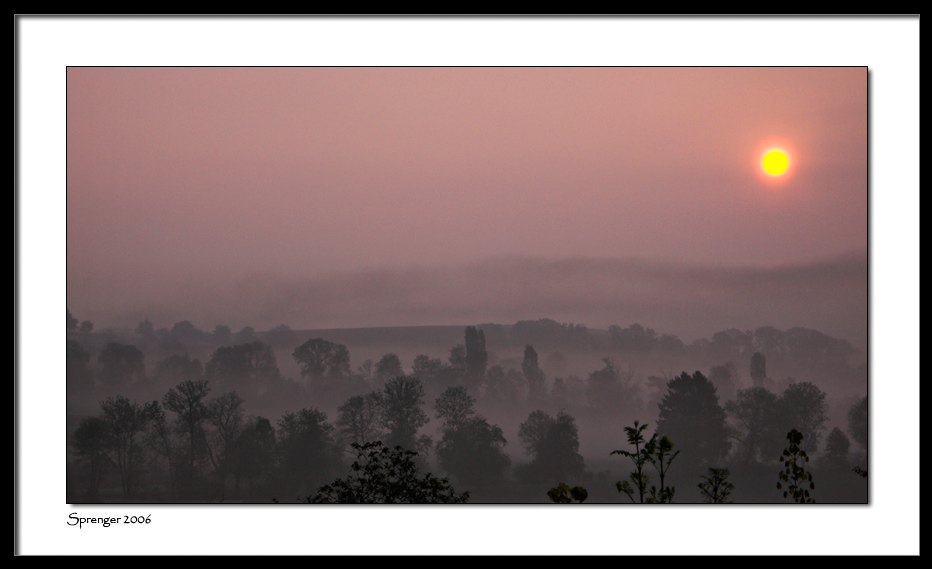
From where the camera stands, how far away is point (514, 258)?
276 inches

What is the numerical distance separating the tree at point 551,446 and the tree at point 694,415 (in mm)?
836

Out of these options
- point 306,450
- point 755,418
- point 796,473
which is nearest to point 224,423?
point 306,450

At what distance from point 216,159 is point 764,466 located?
583 cm

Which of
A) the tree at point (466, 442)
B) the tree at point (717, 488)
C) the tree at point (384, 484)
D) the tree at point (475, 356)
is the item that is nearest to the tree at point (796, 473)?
the tree at point (717, 488)

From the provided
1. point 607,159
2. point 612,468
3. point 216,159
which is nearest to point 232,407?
point 216,159

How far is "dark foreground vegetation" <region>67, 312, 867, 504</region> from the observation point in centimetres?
642

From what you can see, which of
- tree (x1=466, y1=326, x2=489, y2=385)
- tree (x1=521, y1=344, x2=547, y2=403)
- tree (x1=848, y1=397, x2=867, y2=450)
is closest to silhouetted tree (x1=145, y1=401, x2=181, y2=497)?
tree (x1=466, y1=326, x2=489, y2=385)

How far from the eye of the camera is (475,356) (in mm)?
7020

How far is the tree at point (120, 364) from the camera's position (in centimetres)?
646

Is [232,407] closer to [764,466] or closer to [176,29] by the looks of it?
[176,29]

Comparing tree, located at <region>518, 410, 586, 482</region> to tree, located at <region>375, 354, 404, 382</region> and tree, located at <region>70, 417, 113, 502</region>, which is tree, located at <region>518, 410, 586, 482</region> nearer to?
tree, located at <region>375, 354, 404, 382</region>

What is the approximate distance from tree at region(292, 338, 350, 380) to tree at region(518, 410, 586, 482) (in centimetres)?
178

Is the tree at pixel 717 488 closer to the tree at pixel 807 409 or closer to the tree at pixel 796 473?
the tree at pixel 796 473

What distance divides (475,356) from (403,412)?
0.87m
